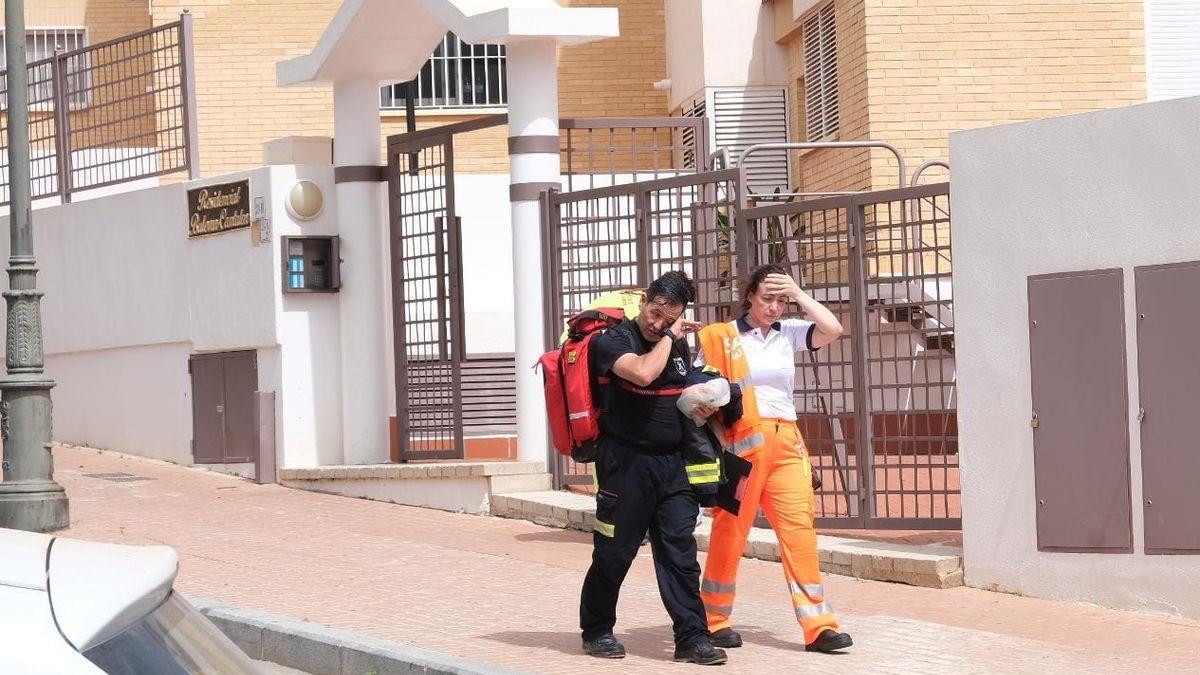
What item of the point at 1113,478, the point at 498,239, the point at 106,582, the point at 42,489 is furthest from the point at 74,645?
the point at 498,239

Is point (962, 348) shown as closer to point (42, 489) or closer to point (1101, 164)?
point (1101, 164)

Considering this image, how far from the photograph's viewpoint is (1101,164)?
32.1ft

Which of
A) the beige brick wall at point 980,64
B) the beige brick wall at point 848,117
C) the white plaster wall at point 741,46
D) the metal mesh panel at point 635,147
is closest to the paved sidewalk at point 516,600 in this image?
the metal mesh panel at point 635,147

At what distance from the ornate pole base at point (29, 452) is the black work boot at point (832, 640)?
6.75 metres

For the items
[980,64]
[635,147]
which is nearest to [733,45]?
[980,64]

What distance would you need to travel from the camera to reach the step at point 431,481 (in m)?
14.2

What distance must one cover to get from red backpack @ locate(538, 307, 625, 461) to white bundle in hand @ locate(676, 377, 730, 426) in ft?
1.35

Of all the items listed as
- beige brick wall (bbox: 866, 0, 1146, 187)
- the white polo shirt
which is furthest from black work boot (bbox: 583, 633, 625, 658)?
beige brick wall (bbox: 866, 0, 1146, 187)

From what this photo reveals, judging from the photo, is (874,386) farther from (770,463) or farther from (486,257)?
(486,257)

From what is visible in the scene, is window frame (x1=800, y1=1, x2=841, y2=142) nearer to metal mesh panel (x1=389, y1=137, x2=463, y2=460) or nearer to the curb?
metal mesh panel (x1=389, y1=137, x2=463, y2=460)

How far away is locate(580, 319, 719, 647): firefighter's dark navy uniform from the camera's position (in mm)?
8391

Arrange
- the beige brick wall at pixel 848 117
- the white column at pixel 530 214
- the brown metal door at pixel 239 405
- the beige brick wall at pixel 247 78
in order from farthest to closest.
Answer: the beige brick wall at pixel 247 78 → the beige brick wall at pixel 848 117 → the brown metal door at pixel 239 405 → the white column at pixel 530 214

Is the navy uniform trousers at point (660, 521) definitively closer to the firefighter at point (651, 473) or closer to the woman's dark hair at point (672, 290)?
the firefighter at point (651, 473)

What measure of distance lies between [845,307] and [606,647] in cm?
620
